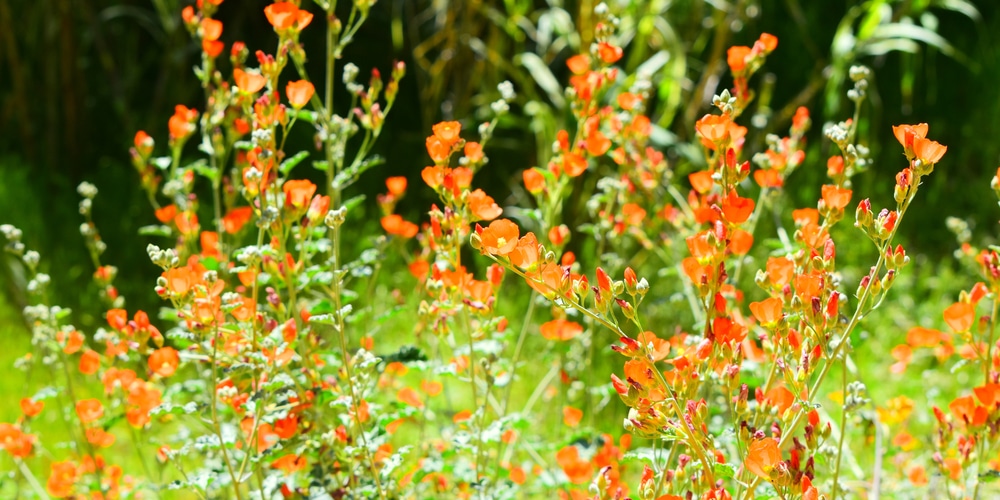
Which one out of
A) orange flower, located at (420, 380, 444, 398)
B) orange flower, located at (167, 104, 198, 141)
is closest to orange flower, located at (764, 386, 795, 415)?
orange flower, located at (420, 380, 444, 398)

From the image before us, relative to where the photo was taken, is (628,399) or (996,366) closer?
(628,399)

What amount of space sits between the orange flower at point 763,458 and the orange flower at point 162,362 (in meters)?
0.94

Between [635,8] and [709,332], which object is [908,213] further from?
[709,332]

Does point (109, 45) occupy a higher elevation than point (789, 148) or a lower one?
higher

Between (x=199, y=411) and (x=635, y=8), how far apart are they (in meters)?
2.45

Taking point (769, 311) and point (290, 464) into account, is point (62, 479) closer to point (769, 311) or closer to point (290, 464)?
point (290, 464)

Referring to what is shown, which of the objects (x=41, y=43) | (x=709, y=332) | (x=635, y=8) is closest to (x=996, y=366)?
(x=709, y=332)

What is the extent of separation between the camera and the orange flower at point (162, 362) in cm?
159

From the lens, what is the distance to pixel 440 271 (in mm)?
1580

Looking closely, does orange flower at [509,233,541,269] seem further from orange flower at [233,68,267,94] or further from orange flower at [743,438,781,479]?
orange flower at [233,68,267,94]

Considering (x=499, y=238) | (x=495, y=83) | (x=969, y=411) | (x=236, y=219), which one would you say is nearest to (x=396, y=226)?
(x=236, y=219)

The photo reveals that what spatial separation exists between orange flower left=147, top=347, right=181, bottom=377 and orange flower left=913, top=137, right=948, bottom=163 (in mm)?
1099

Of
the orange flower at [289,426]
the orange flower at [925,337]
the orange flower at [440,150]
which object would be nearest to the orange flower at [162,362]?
the orange flower at [289,426]

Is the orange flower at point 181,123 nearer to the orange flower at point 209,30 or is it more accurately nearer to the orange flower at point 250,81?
the orange flower at point 209,30
